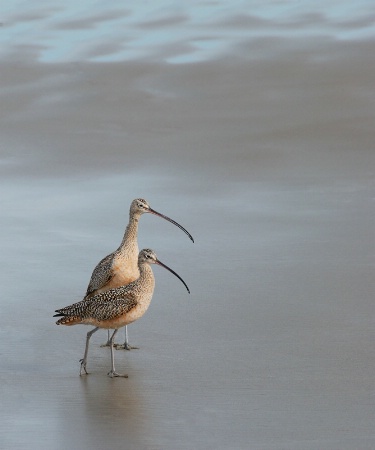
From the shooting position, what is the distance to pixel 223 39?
16953 mm

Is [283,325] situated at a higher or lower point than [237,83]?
lower

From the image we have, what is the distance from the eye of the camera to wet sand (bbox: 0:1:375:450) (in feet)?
23.1

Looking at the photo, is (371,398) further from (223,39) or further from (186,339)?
(223,39)

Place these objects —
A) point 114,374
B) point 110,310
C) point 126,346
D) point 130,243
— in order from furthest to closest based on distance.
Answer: point 130,243 → point 126,346 → point 110,310 → point 114,374

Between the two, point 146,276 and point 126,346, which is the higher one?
point 146,276

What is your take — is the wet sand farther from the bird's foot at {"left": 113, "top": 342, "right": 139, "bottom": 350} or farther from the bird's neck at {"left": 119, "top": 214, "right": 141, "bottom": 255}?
the bird's neck at {"left": 119, "top": 214, "right": 141, "bottom": 255}

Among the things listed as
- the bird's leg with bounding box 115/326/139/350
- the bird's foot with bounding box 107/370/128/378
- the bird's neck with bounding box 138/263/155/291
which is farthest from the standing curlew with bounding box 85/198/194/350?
the bird's foot with bounding box 107/370/128/378

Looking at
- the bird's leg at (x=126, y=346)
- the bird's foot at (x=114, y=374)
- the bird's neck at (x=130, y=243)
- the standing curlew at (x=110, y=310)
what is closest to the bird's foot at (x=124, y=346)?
the bird's leg at (x=126, y=346)

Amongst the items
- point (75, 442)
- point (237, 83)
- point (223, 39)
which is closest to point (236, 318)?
point (75, 442)

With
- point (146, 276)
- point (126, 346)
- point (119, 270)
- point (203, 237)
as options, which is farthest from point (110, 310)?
point (203, 237)

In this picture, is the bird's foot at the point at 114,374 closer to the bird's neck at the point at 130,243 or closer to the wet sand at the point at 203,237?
the wet sand at the point at 203,237

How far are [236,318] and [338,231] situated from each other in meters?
2.29

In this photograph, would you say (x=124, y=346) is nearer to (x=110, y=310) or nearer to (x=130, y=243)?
(x=110, y=310)

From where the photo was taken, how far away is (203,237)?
10.8 m
